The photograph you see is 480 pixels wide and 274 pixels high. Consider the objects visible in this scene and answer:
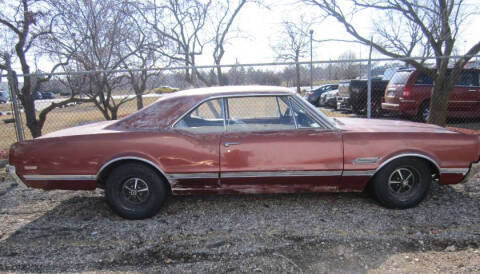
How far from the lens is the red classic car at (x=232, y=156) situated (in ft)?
11.1

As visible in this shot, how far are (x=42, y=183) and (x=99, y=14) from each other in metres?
6.80

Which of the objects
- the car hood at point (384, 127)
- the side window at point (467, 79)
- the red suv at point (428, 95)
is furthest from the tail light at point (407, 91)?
the car hood at point (384, 127)

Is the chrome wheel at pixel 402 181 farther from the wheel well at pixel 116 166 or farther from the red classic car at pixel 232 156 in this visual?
the wheel well at pixel 116 166

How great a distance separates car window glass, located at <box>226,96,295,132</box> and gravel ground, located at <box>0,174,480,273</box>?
1032 mm

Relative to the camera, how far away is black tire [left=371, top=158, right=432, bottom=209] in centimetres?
347

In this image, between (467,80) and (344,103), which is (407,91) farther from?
(344,103)

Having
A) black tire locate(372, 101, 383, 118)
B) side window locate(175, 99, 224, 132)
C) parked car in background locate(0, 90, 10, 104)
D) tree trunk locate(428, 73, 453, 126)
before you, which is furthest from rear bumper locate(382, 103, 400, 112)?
parked car in background locate(0, 90, 10, 104)

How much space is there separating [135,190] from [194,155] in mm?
828

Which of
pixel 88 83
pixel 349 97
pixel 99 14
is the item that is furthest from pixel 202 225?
pixel 349 97

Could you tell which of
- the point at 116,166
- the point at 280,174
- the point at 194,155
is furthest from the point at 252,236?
the point at 116,166

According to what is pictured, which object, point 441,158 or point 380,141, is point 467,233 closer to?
point 441,158

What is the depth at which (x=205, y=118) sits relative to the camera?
3607 millimetres

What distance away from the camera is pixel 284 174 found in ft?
11.2

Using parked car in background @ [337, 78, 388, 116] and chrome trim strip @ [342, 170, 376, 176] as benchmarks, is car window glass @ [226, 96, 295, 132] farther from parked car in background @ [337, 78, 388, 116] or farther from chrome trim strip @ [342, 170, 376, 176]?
parked car in background @ [337, 78, 388, 116]
